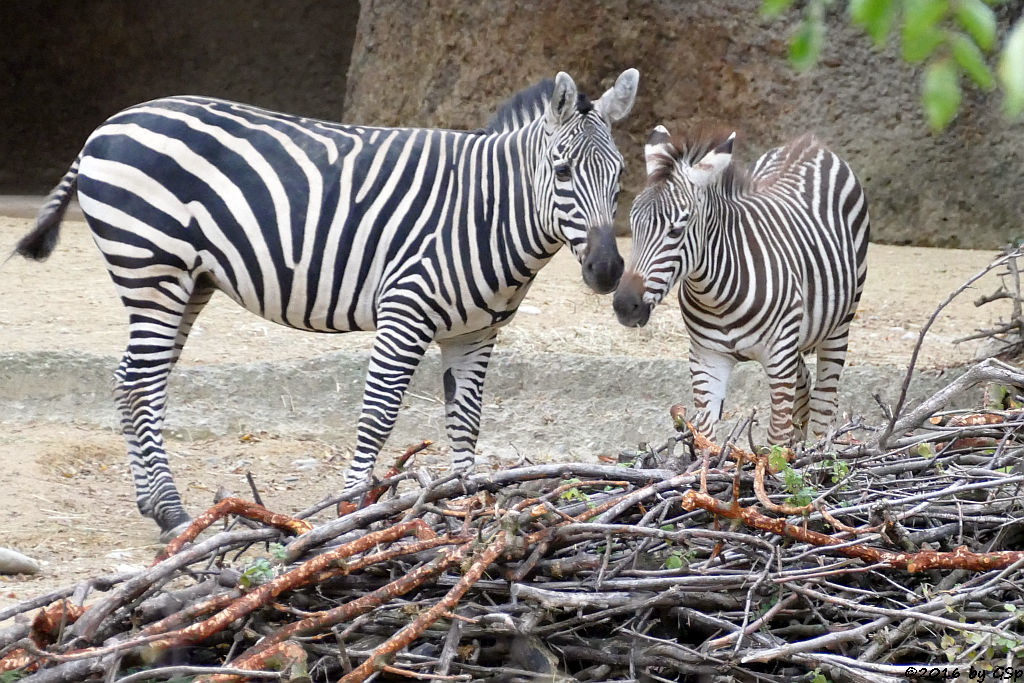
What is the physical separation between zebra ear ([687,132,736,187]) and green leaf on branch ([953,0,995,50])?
4.03 m

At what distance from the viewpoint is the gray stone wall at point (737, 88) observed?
9922 millimetres

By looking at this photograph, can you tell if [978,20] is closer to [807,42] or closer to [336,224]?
[807,42]

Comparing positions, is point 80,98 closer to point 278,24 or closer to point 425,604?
point 278,24

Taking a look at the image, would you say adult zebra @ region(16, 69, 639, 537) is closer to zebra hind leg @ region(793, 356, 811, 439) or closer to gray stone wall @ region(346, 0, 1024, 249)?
zebra hind leg @ region(793, 356, 811, 439)

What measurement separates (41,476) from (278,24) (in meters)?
12.0

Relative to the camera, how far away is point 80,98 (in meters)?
16.5

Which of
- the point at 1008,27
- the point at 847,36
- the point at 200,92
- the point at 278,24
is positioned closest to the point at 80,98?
the point at 200,92

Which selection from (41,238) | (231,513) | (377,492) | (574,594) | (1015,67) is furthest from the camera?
(41,238)

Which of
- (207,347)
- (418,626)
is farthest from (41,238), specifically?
(418,626)

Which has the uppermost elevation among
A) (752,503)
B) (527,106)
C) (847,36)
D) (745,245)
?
(847,36)

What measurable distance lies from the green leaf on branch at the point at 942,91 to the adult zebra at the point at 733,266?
3.51m

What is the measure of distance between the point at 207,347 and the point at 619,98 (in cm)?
362

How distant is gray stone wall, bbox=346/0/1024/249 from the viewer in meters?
9.92

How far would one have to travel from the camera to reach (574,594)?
2.20 metres
